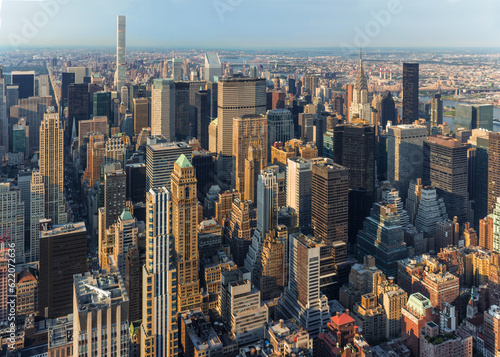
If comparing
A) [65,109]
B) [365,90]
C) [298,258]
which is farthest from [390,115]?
[65,109]

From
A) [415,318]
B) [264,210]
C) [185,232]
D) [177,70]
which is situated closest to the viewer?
[415,318]

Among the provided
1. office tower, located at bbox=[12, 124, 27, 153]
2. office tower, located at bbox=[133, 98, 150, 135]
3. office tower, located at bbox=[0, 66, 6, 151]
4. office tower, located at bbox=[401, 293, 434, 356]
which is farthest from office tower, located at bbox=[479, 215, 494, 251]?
office tower, located at bbox=[0, 66, 6, 151]

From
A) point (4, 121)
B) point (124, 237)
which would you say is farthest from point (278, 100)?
point (124, 237)

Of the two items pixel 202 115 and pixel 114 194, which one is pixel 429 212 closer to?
pixel 114 194

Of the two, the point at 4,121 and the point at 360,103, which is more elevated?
the point at 360,103

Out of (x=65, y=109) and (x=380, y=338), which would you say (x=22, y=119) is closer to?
(x=65, y=109)

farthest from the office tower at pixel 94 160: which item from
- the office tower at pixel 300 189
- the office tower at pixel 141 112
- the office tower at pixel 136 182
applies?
the office tower at pixel 300 189
